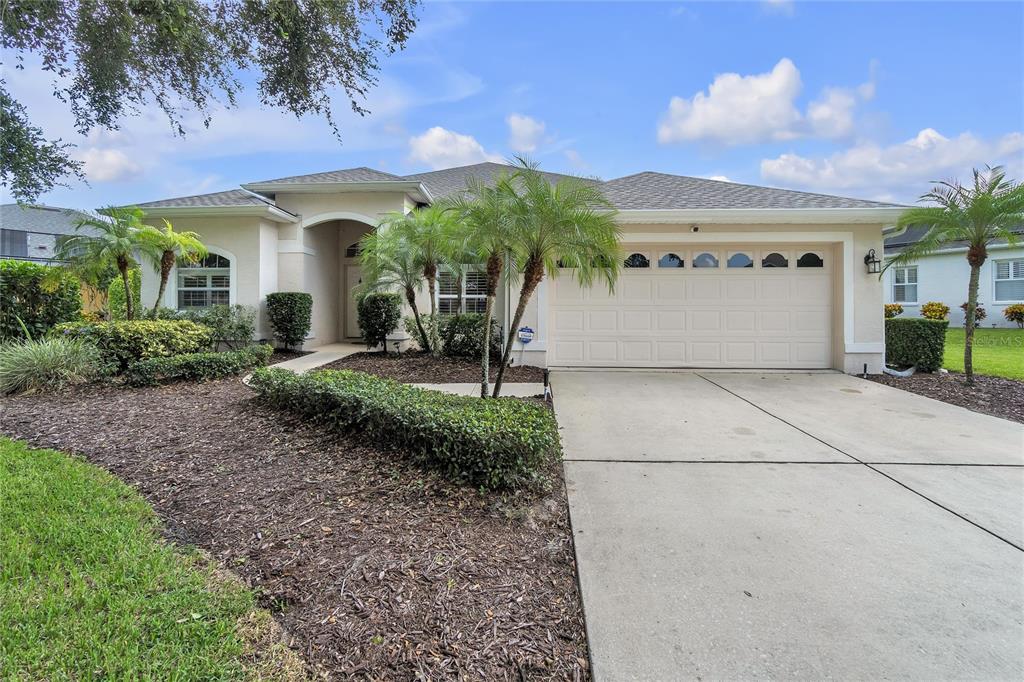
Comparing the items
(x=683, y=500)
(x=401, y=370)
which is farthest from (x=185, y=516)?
(x=401, y=370)

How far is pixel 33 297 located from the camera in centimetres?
1025

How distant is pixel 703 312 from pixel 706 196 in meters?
2.45

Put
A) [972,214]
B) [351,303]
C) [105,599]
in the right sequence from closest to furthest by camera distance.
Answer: [105,599] < [972,214] < [351,303]

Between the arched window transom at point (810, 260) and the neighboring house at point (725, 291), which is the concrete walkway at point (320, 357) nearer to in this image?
the neighboring house at point (725, 291)

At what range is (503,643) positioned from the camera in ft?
6.83

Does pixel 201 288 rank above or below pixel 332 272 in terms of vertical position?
below

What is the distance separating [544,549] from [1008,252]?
80.6ft

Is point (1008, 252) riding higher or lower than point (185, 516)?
higher

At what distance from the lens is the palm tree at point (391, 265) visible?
9.10 meters

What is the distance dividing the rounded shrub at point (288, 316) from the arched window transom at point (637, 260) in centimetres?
776

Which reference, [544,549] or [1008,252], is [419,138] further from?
[1008,252]

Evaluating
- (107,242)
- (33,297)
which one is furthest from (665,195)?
(33,297)

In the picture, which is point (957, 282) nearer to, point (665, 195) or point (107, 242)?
point (665, 195)

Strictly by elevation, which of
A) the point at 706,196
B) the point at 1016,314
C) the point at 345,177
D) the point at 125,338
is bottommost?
the point at 125,338
